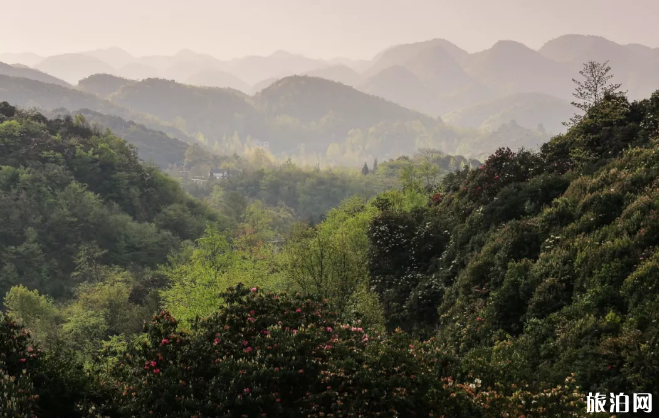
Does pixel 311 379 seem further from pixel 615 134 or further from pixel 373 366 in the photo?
pixel 615 134

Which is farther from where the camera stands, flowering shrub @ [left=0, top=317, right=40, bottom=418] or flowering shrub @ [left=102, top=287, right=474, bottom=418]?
flowering shrub @ [left=102, top=287, right=474, bottom=418]

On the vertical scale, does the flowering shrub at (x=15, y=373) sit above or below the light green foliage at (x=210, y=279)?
above

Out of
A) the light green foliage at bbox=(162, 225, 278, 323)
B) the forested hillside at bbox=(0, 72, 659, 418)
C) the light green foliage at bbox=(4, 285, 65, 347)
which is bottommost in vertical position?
the light green foliage at bbox=(4, 285, 65, 347)

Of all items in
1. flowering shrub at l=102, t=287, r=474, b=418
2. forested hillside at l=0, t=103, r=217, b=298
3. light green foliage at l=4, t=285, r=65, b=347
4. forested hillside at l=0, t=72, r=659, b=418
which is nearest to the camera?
flowering shrub at l=102, t=287, r=474, b=418

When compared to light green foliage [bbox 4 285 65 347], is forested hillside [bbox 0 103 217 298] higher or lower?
higher

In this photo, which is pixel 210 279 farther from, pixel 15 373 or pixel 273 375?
pixel 273 375

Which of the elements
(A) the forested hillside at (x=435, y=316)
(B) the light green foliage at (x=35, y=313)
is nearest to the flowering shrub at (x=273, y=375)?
(A) the forested hillside at (x=435, y=316)

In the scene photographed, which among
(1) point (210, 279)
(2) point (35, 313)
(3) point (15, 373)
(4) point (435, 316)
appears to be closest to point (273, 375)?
(3) point (15, 373)

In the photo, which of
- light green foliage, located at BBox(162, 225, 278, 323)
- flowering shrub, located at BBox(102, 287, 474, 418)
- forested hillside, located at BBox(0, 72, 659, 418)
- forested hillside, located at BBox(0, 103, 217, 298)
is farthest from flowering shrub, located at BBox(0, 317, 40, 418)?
forested hillside, located at BBox(0, 103, 217, 298)

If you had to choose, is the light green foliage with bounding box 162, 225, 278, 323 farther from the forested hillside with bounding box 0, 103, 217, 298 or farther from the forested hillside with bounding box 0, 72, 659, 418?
the forested hillside with bounding box 0, 103, 217, 298

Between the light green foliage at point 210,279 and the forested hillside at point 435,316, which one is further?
the light green foliage at point 210,279

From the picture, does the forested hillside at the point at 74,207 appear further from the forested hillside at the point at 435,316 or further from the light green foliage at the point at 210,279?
the light green foliage at the point at 210,279

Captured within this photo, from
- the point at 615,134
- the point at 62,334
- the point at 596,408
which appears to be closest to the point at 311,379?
the point at 596,408

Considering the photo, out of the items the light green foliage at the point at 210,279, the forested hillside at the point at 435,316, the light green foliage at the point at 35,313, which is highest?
the forested hillside at the point at 435,316
